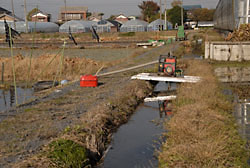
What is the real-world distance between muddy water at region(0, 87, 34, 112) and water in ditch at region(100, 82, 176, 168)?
567 cm

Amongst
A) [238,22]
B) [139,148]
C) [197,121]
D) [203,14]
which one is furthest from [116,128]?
[203,14]

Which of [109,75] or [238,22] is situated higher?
[238,22]

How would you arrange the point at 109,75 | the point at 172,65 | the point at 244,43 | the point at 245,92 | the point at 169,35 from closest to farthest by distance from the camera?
1. the point at 245,92
2. the point at 172,65
3. the point at 109,75
4. the point at 244,43
5. the point at 169,35

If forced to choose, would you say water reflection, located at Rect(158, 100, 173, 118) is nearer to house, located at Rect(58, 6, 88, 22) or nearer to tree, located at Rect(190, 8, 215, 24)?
tree, located at Rect(190, 8, 215, 24)

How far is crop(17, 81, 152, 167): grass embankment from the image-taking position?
7328 millimetres

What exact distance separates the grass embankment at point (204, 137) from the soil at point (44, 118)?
2.30m

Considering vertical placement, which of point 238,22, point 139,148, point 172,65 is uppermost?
point 238,22

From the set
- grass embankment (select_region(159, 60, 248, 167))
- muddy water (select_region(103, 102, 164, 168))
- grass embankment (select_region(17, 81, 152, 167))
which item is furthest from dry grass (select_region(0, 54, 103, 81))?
grass embankment (select_region(159, 60, 248, 167))

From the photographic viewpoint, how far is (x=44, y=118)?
11008 millimetres

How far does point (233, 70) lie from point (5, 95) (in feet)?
44.9

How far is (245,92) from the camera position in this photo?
15922 millimetres

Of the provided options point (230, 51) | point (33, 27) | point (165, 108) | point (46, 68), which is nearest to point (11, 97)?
point (46, 68)

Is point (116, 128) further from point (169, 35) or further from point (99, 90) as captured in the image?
point (169, 35)

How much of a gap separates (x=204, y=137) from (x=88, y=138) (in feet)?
9.43
